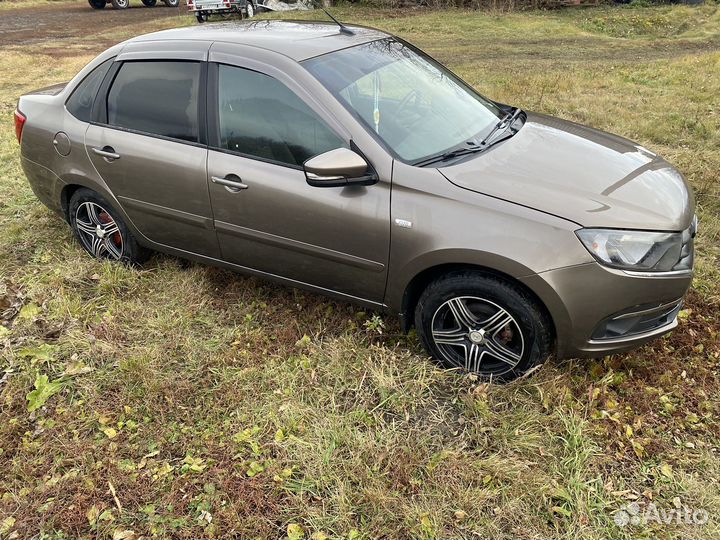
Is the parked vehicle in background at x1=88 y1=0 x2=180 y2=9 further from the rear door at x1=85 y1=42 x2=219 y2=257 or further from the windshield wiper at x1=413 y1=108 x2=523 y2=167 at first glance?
the windshield wiper at x1=413 y1=108 x2=523 y2=167

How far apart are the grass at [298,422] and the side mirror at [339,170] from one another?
0.97 m

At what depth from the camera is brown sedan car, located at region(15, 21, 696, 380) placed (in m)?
2.47

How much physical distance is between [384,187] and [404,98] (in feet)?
2.47

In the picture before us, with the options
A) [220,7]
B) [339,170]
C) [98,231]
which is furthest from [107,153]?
[220,7]

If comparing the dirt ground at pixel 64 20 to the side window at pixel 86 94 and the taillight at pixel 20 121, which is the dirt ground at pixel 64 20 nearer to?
the taillight at pixel 20 121

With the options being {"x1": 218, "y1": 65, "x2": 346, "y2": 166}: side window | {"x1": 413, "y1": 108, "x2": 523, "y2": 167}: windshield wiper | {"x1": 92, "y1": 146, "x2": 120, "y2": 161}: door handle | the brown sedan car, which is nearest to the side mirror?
the brown sedan car

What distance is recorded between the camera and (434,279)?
109 inches

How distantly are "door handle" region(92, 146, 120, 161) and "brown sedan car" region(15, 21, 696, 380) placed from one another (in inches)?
0.6

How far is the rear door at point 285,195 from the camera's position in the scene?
9.14ft

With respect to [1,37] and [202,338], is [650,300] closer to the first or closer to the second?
[202,338]

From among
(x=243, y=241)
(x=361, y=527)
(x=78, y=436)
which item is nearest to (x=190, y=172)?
(x=243, y=241)

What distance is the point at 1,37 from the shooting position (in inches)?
655

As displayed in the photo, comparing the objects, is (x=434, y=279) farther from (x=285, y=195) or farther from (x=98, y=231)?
(x=98, y=231)

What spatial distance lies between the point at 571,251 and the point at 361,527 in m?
1.48
